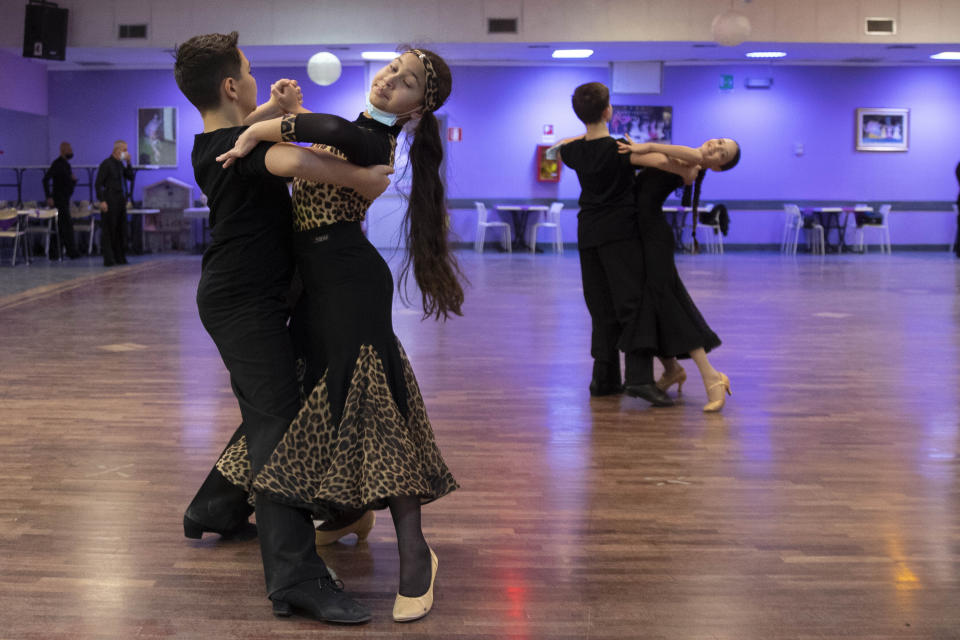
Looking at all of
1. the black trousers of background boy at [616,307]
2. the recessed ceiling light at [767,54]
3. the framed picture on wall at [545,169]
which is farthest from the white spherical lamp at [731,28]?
the black trousers of background boy at [616,307]

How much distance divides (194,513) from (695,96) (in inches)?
602

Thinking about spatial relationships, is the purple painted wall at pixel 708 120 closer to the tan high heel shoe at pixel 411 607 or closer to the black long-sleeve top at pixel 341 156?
the black long-sleeve top at pixel 341 156

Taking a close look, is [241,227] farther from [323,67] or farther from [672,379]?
[323,67]

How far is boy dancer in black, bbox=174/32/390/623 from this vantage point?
2250 mm

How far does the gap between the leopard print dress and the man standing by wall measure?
449 inches

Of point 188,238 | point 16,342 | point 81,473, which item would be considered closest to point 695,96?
point 188,238

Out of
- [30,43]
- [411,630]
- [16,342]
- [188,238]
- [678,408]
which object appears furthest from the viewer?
[188,238]

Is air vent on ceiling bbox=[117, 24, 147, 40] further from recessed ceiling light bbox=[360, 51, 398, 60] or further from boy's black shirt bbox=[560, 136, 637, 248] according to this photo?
boy's black shirt bbox=[560, 136, 637, 248]

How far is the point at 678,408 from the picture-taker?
4613 millimetres

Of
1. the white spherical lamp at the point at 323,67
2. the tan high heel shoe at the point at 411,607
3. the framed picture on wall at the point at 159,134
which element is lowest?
the tan high heel shoe at the point at 411,607

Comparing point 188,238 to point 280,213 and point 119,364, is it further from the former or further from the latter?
point 280,213

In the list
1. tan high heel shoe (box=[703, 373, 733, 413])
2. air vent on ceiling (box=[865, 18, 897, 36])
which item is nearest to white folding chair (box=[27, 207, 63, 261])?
tan high heel shoe (box=[703, 373, 733, 413])

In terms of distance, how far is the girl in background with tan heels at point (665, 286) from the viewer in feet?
14.7

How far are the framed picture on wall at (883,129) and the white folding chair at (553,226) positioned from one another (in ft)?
17.1
